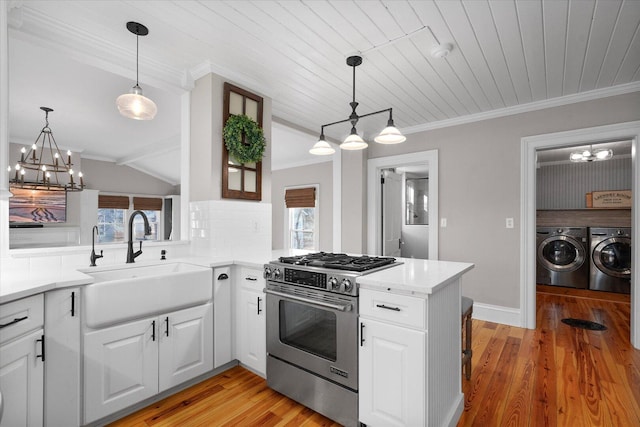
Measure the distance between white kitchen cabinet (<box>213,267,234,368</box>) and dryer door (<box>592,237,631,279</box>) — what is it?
17.5 feet

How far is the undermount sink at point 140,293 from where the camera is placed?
64.6 inches

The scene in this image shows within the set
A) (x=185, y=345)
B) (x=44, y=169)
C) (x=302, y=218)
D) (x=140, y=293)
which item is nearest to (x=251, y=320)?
(x=185, y=345)

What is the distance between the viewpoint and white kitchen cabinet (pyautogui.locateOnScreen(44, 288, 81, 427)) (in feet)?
4.94

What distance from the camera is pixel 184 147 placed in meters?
2.80

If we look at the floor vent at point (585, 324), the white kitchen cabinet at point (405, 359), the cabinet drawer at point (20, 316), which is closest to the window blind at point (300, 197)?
the floor vent at point (585, 324)

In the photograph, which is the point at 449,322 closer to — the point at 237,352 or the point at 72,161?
the point at 237,352

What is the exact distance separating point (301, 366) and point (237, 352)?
2.23 feet

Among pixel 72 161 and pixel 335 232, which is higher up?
pixel 72 161

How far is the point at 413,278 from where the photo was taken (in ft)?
5.28

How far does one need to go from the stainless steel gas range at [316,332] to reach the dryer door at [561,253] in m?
4.37

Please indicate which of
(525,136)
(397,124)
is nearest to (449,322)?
(525,136)

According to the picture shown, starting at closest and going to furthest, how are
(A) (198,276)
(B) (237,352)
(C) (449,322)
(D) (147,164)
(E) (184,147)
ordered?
(C) (449,322), (A) (198,276), (B) (237,352), (E) (184,147), (D) (147,164)

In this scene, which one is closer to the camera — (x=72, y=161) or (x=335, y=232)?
(x=72, y=161)

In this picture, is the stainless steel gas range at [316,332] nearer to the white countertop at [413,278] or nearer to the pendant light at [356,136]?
the white countertop at [413,278]
